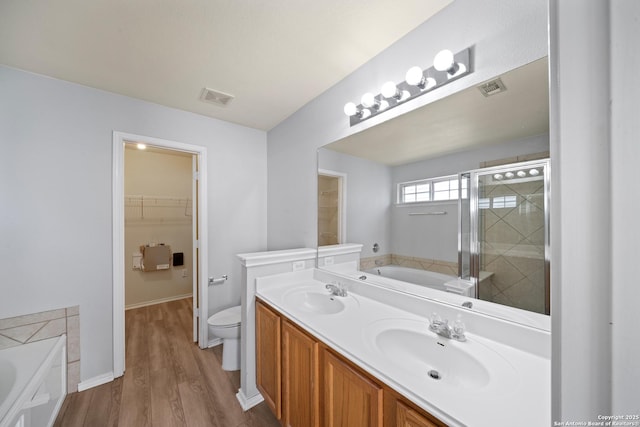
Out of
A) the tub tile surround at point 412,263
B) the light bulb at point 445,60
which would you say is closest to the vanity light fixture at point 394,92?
the light bulb at point 445,60

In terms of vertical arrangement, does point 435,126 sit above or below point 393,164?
above

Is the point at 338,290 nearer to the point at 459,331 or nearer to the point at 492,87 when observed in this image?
the point at 459,331

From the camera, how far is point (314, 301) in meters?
1.71

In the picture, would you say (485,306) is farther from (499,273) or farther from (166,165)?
(166,165)

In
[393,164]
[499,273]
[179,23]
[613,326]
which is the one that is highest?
[179,23]

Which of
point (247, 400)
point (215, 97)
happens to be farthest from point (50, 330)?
point (215, 97)

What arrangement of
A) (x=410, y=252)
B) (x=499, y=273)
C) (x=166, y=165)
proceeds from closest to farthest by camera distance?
(x=499, y=273) → (x=410, y=252) → (x=166, y=165)

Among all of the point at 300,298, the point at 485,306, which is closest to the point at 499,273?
the point at 485,306

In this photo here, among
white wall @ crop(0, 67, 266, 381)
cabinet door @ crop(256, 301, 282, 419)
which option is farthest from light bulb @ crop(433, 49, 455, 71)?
white wall @ crop(0, 67, 266, 381)

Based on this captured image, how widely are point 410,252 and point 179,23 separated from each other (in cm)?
185

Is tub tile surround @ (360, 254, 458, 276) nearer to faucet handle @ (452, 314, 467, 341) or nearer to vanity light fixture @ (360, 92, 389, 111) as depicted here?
faucet handle @ (452, 314, 467, 341)

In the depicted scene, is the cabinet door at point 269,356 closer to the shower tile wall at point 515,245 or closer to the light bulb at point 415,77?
the shower tile wall at point 515,245

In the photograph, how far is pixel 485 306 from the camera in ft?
3.57

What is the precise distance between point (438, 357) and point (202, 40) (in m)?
2.12
